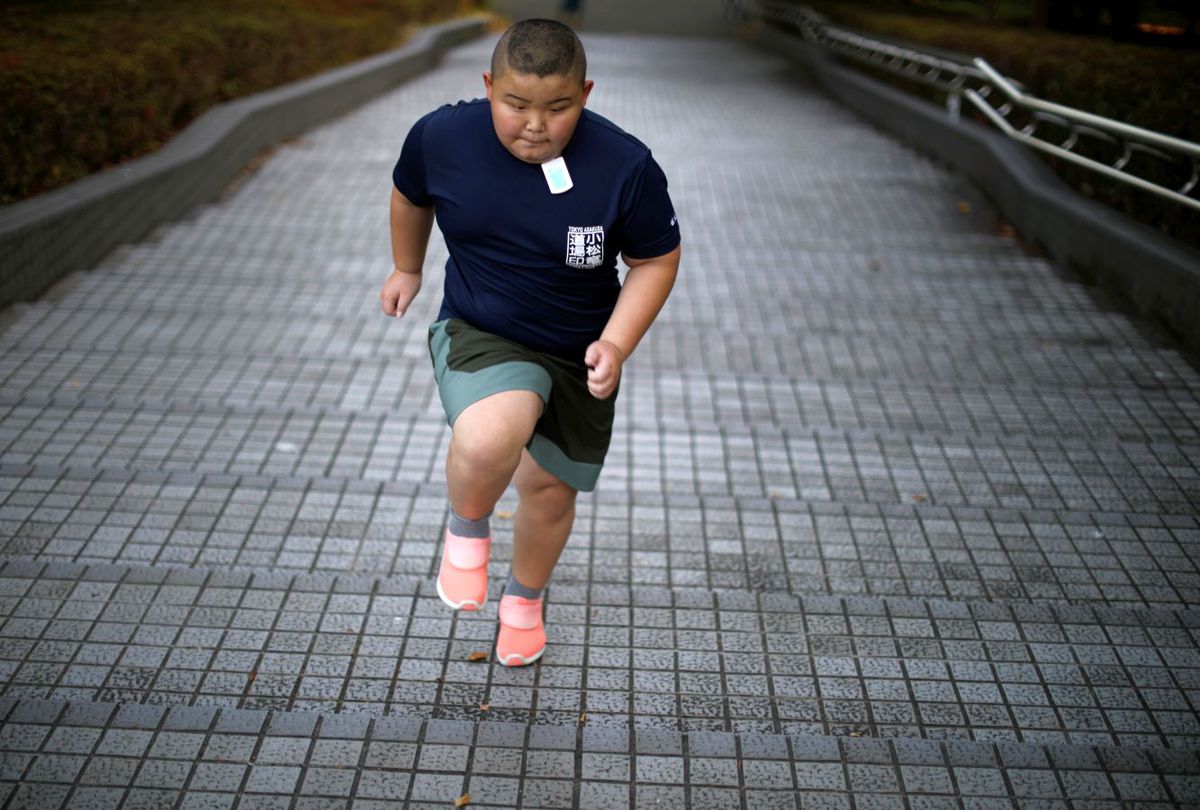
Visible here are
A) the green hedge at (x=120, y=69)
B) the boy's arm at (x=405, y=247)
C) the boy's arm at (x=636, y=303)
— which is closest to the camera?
the boy's arm at (x=636, y=303)

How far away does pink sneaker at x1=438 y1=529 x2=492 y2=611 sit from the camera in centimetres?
296

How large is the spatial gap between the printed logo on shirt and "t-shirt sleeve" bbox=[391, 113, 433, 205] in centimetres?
40

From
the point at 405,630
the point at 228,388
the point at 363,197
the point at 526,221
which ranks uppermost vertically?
the point at 526,221

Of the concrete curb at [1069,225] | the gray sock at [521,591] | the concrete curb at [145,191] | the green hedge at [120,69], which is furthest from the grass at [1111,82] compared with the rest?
the green hedge at [120,69]

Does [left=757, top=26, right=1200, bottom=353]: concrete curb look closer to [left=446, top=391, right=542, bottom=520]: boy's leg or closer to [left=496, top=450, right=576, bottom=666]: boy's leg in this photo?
[left=496, top=450, right=576, bottom=666]: boy's leg

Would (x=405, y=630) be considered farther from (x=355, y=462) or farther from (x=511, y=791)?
(x=355, y=462)

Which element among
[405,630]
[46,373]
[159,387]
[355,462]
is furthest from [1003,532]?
[46,373]

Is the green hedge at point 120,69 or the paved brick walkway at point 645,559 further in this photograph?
the green hedge at point 120,69

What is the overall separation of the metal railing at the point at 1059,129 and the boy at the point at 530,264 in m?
3.92

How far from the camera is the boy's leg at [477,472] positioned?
2.75 m

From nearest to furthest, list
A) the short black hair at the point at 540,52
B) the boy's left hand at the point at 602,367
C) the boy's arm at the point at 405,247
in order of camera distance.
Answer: the short black hair at the point at 540,52 → the boy's left hand at the point at 602,367 → the boy's arm at the point at 405,247

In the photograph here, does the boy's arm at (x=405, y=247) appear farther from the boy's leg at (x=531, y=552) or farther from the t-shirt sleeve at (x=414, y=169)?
the boy's leg at (x=531, y=552)

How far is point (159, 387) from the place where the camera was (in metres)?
5.27

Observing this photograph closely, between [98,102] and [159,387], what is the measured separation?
3175 millimetres
